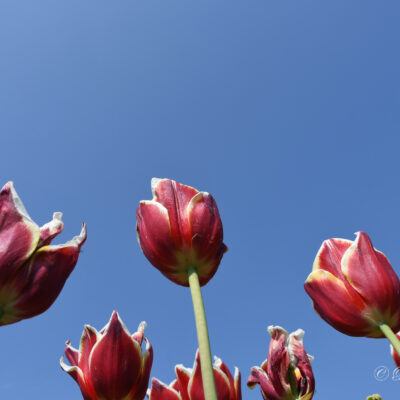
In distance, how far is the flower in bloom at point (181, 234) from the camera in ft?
4.05

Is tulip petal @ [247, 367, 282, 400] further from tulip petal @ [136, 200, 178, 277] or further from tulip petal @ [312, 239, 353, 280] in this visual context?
tulip petal @ [136, 200, 178, 277]

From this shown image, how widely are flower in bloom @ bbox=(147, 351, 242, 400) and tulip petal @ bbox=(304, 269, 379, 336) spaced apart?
463 millimetres

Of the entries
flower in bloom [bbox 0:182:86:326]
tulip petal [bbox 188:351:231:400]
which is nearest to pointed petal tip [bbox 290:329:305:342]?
tulip petal [bbox 188:351:231:400]

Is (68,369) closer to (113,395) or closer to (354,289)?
(113,395)

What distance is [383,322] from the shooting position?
4.23 ft

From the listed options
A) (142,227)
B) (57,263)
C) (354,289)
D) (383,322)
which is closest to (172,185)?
(142,227)

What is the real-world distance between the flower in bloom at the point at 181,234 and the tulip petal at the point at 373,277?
0.45 meters

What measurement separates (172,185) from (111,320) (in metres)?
0.65

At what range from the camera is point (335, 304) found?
1362 mm

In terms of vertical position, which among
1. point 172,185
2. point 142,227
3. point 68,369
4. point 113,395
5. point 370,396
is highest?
point 172,185

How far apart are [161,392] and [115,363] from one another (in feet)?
0.85

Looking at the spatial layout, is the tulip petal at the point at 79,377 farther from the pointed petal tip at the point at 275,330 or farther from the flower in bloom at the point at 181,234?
the pointed petal tip at the point at 275,330

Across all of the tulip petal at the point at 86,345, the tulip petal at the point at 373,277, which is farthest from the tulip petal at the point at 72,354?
the tulip petal at the point at 373,277

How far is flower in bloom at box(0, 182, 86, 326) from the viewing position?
101 cm
